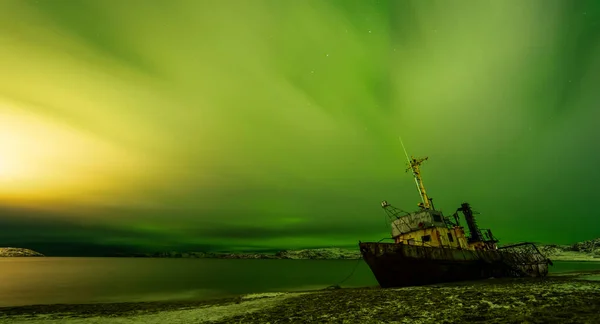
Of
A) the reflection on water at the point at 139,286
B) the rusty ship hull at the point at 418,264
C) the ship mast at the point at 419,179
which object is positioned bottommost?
the reflection on water at the point at 139,286

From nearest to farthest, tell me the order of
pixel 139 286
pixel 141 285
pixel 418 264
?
pixel 418 264, pixel 139 286, pixel 141 285

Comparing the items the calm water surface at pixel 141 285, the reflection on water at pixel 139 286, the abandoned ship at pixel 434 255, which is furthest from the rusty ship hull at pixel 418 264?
the reflection on water at pixel 139 286

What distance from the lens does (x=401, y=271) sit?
2711 centimetres

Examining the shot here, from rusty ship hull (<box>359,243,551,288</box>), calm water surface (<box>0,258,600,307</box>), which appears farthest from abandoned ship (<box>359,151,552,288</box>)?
calm water surface (<box>0,258,600,307</box>)

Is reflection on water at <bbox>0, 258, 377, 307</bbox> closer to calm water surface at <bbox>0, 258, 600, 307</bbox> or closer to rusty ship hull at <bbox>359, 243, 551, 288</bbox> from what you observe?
calm water surface at <bbox>0, 258, 600, 307</bbox>

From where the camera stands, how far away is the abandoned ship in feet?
89.0

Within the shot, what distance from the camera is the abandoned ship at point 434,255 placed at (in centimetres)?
2714

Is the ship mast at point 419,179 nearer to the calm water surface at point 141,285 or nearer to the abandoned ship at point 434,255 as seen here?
the abandoned ship at point 434,255

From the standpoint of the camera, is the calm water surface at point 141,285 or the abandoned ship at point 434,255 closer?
the abandoned ship at point 434,255

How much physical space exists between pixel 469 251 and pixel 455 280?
4445 mm

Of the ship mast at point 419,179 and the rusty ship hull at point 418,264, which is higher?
the ship mast at point 419,179

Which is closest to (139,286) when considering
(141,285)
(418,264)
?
(141,285)

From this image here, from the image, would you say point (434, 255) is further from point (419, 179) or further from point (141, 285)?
point (141, 285)

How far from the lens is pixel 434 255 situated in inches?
1106
